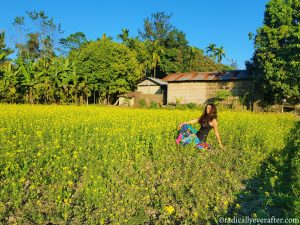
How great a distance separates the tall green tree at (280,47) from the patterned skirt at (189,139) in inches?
615

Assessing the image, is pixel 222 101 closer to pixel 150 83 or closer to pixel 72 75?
pixel 150 83

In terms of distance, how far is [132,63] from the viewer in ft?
112

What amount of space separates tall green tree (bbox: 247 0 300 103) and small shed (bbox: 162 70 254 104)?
4.23m

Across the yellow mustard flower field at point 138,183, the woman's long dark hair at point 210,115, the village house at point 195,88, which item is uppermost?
the village house at point 195,88

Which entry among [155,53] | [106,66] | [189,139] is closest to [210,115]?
[189,139]

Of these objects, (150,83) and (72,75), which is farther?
(150,83)

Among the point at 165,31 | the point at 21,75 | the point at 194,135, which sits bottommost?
the point at 194,135

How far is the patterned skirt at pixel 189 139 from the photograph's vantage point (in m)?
7.84

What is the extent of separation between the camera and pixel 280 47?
2328 centimetres

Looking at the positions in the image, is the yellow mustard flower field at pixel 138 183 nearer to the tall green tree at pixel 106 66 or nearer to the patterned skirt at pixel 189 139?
the patterned skirt at pixel 189 139

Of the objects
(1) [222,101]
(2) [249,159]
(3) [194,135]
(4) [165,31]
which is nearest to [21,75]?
(1) [222,101]

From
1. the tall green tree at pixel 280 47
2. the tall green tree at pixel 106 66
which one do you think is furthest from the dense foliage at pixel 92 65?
the tall green tree at pixel 280 47

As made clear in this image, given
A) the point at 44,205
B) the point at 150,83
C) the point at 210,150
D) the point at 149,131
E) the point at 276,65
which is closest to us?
the point at 44,205

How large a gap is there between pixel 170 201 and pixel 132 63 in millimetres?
30284
